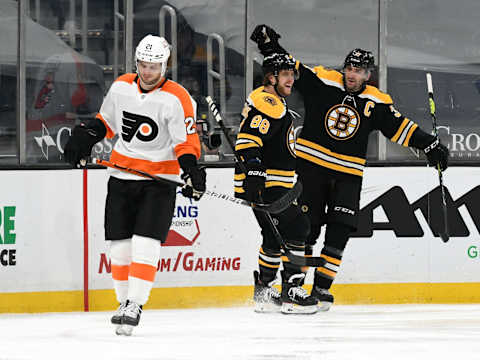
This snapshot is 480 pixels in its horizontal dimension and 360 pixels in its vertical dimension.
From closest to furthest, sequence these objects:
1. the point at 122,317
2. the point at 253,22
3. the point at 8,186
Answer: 1. the point at 122,317
2. the point at 8,186
3. the point at 253,22

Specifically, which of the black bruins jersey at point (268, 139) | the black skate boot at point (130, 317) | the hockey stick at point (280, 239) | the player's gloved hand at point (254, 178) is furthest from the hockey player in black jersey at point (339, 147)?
the black skate boot at point (130, 317)

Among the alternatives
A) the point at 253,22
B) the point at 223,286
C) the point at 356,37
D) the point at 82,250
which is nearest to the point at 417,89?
the point at 356,37

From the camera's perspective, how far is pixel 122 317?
496 cm

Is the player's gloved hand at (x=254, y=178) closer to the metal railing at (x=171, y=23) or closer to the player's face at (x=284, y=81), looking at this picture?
the player's face at (x=284, y=81)

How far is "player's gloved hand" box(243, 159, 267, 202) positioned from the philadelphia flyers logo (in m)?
0.66

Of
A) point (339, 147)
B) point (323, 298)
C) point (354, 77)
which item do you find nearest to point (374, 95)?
point (354, 77)

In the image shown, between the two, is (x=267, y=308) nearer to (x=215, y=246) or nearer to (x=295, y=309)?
(x=295, y=309)

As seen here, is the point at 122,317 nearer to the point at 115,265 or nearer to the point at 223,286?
the point at 115,265

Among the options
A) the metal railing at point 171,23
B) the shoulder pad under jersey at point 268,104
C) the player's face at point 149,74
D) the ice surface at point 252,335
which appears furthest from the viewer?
the metal railing at point 171,23

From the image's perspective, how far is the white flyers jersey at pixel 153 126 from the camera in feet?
16.5

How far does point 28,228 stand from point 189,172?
1.66m

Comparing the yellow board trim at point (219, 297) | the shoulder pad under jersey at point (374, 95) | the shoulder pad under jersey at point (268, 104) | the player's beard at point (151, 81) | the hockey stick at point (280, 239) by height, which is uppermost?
the player's beard at point (151, 81)

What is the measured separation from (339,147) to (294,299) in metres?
0.88

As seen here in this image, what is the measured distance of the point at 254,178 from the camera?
18.1 feet
